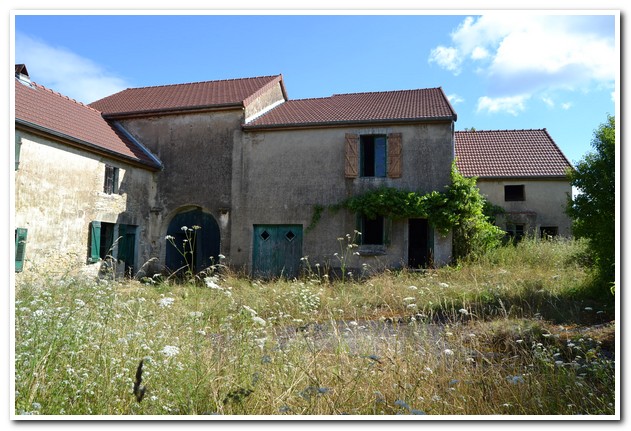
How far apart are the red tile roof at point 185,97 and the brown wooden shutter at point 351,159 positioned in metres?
3.79

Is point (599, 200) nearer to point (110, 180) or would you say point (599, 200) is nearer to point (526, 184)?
point (526, 184)

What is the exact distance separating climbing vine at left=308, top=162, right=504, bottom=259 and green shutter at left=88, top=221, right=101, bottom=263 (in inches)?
289

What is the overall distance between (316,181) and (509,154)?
31.7 feet

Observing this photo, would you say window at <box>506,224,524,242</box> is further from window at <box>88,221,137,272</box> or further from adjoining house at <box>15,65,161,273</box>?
window at <box>88,221,137,272</box>

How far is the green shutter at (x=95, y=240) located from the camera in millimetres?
12805

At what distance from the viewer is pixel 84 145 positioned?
40.9ft

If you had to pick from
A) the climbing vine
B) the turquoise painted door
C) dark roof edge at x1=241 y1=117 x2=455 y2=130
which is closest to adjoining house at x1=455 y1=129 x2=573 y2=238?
the climbing vine

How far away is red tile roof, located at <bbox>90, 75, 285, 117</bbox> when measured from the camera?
1539cm

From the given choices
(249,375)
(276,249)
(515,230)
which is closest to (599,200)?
(249,375)

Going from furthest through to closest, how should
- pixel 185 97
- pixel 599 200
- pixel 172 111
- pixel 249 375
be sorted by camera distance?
pixel 185 97 → pixel 172 111 → pixel 599 200 → pixel 249 375

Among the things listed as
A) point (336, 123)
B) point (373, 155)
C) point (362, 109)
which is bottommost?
point (373, 155)

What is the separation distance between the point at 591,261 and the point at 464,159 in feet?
35.4
